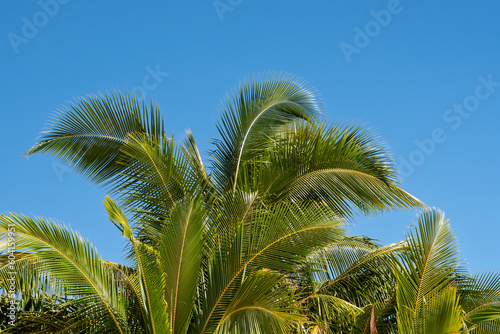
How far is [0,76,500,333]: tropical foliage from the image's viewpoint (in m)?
6.32

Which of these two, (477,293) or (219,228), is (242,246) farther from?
(477,293)

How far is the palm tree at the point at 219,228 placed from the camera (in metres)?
6.32

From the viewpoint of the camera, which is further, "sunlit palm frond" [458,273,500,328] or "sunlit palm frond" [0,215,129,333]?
"sunlit palm frond" [458,273,500,328]

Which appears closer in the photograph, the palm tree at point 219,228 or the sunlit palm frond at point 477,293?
the palm tree at point 219,228

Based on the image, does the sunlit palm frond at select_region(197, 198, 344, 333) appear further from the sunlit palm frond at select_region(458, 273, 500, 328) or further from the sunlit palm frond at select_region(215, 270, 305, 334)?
the sunlit palm frond at select_region(458, 273, 500, 328)

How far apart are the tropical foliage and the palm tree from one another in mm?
20

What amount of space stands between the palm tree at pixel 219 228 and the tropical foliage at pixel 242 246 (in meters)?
0.02

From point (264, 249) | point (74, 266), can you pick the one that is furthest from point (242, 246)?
point (74, 266)

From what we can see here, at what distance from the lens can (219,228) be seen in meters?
7.83

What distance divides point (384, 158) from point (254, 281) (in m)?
4.11

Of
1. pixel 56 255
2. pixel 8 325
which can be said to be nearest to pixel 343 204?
pixel 56 255

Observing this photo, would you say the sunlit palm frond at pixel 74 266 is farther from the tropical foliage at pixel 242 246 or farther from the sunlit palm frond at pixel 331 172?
the sunlit palm frond at pixel 331 172

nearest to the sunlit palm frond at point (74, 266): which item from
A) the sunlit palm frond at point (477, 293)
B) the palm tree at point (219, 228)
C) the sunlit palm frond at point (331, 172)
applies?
the palm tree at point (219, 228)

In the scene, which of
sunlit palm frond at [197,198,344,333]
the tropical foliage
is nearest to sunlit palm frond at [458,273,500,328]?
the tropical foliage
